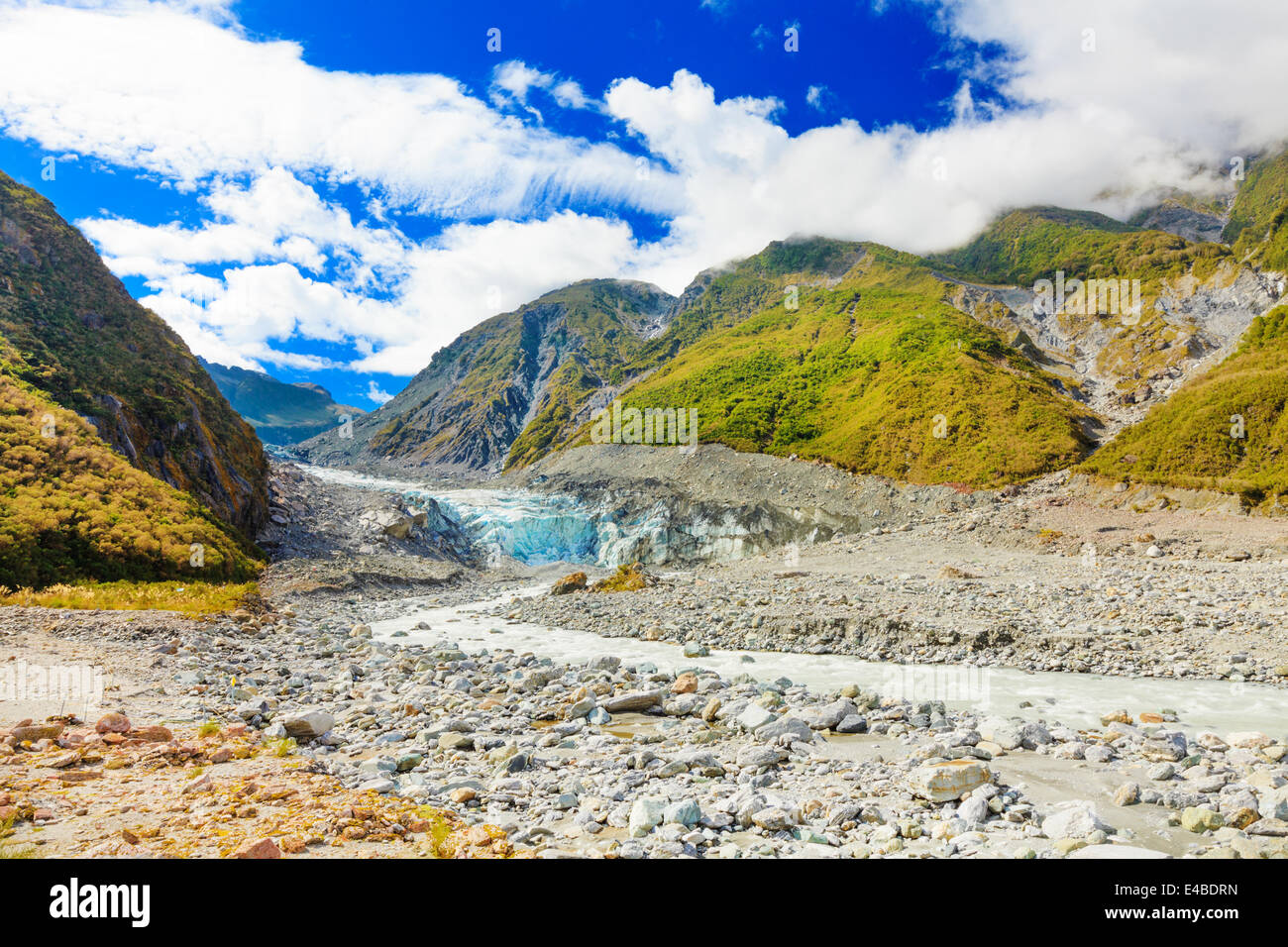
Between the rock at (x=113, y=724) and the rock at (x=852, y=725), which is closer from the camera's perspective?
the rock at (x=113, y=724)

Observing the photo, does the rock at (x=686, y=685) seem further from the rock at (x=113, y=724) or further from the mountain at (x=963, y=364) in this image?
the mountain at (x=963, y=364)

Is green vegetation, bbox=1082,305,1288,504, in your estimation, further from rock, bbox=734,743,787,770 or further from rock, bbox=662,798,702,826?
rock, bbox=662,798,702,826

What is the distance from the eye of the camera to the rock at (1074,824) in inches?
267

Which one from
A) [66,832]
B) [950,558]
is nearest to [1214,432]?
[950,558]

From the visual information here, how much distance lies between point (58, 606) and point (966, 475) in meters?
60.8

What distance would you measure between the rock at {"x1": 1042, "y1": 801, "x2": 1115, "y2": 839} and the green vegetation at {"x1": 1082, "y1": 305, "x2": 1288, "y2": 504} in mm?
45024

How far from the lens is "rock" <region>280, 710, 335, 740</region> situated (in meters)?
11.1

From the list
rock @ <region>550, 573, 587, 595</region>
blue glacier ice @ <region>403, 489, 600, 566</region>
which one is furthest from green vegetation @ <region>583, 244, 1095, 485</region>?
rock @ <region>550, 573, 587, 595</region>

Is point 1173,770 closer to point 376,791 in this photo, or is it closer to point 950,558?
point 376,791

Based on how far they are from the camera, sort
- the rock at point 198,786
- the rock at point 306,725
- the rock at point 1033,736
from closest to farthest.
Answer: the rock at point 198,786
the rock at point 1033,736
the rock at point 306,725

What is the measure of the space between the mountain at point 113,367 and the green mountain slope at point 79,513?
8.60ft

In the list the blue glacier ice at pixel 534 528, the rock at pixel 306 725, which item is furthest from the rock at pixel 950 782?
the blue glacier ice at pixel 534 528

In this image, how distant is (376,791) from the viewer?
26.5 feet

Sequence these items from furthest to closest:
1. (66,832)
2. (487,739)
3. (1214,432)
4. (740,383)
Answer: (740,383), (1214,432), (487,739), (66,832)
